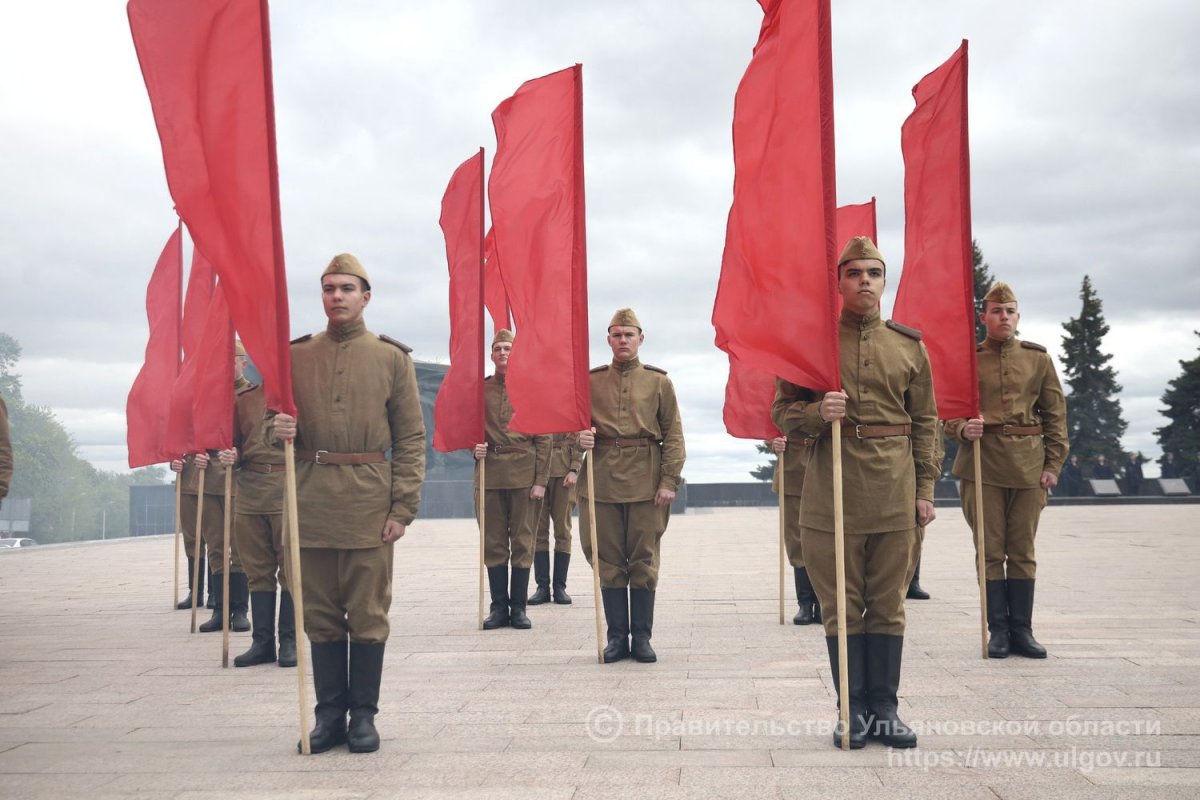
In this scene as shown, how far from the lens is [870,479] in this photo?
4.91 m

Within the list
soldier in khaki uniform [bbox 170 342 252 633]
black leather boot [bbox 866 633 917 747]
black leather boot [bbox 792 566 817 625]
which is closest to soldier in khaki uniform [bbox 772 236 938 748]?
black leather boot [bbox 866 633 917 747]

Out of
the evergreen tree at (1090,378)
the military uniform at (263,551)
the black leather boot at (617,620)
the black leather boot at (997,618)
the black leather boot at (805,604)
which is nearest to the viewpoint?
the black leather boot at (997,618)

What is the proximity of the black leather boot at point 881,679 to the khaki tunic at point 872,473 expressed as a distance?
0.06 m

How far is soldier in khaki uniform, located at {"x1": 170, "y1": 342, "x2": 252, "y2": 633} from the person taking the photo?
852 centimetres

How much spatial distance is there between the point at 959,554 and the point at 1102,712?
34.5 feet

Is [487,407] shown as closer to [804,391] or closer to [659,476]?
[659,476]

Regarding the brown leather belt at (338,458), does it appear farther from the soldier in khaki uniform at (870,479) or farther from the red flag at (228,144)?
the soldier in khaki uniform at (870,479)

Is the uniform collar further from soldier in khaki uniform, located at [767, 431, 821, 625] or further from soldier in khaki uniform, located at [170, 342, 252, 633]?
soldier in khaki uniform, located at [767, 431, 821, 625]

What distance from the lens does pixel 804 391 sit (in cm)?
522

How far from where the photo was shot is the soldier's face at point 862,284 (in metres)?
5.12

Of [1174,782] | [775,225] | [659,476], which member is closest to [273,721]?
[659,476]

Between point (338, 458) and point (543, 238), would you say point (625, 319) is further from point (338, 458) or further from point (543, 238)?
point (338, 458)

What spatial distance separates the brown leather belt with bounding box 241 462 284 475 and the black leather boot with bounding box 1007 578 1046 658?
4.96 metres

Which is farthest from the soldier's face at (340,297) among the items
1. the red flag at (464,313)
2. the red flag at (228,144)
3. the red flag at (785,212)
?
the red flag at (464,313)
